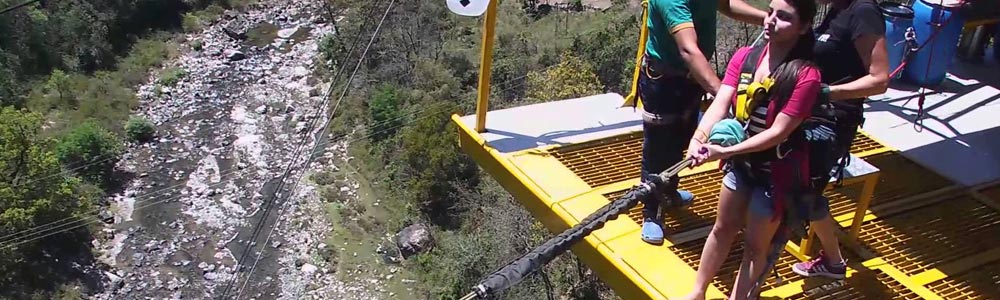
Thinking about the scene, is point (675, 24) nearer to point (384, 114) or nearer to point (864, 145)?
point (864, 145)

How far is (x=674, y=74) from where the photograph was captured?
379 cm

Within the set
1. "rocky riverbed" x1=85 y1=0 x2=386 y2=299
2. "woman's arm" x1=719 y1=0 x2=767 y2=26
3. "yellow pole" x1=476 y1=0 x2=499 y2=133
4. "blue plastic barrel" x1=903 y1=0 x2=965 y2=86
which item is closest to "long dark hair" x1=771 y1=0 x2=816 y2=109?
"woman's arm" x1=719 y1=0 x2=767 y2=26

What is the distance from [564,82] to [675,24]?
2164 cm

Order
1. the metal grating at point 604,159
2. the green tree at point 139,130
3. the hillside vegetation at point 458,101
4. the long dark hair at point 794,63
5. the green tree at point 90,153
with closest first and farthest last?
the long dark hair at point 794,63
the metal grating at point 604,159
the hillside vegetation at point 458,101
the green tree at point 90,153
the green tree at point 139,130

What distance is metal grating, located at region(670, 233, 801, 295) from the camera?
12.7 ft

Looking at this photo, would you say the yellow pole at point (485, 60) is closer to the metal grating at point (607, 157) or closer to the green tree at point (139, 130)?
the metal grating at point (607, 157)

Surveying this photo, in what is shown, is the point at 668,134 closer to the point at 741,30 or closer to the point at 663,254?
the point at 663,254

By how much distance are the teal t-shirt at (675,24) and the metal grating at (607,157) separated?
1357mm

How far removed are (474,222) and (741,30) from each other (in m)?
12.1

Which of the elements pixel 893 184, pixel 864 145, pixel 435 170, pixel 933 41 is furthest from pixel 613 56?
pixel 893 184

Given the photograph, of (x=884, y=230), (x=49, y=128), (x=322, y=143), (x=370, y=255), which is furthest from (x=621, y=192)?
(x=49, y=128)

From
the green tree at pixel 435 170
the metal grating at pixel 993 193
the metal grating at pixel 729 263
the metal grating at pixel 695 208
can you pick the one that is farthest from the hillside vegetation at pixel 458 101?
the metal grating at pixel 729 263

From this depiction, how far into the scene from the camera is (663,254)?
409cm

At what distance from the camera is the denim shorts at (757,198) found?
3172 mm
